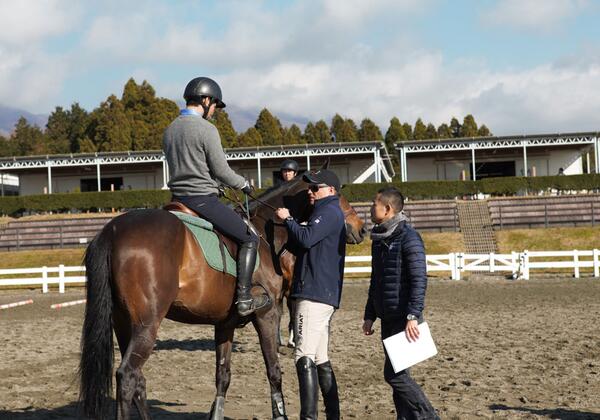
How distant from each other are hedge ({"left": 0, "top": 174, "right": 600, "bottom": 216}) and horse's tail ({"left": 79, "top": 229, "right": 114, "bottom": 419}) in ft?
109

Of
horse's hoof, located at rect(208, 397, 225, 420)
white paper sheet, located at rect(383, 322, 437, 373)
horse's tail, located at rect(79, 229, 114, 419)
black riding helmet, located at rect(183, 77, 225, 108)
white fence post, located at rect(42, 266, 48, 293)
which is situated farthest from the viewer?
white fence post, located at rect(42, 266, 48, 293)

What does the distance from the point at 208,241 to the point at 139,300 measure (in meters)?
0.86

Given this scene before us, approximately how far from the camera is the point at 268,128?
72688 millimetres

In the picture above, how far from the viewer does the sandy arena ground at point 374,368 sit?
685 cm

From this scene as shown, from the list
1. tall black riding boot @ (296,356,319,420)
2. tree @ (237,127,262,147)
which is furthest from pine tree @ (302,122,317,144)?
tall black riding boot @ (296,356,319,420)

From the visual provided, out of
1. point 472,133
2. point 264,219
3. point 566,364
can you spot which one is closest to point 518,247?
point 566,364

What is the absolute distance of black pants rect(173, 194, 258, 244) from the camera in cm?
622

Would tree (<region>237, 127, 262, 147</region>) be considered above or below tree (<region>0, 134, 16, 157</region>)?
below

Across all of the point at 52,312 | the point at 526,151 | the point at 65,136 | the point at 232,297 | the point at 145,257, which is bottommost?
the point at 52,312

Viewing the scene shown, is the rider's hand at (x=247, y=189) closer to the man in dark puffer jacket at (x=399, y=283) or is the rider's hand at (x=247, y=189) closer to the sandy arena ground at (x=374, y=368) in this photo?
the man in dark puffer jacket at (x=399, y=283)

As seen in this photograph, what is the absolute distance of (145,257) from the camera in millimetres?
5504

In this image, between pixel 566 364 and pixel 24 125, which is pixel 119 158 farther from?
pixel 24 125

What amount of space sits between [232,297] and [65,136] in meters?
95.5

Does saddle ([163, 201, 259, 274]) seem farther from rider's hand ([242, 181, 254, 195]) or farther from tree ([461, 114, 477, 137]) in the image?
tree ([461, 114, 477, 137])
